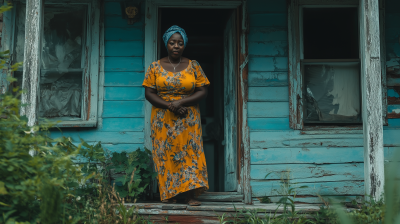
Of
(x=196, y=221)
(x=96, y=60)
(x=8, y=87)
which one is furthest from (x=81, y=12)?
(x=196, y=221)

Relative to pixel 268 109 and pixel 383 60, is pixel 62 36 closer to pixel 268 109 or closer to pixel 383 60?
pixel 268 109

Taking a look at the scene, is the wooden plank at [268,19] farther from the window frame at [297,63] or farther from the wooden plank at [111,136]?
the wooden plank at [111,136]

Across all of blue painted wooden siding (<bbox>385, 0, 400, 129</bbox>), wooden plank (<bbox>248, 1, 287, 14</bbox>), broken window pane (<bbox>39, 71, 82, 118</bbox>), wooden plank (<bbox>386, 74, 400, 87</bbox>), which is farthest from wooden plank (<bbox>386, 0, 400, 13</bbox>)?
broken window pane (<bbox>39, 71, 82, 118</bbox>)

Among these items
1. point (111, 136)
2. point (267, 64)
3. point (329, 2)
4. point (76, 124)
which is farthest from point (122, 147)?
point (329, 2)

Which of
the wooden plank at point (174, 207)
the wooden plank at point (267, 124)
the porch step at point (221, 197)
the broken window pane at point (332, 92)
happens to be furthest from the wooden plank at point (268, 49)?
the wooden plank at point (174, 207)

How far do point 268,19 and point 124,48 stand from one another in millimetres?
1811

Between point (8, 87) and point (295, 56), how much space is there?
346 centimetres

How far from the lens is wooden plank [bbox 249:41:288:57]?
4.10 meters

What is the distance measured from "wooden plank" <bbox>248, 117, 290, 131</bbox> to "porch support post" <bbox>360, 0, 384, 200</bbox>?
1.11 meters

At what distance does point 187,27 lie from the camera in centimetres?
609

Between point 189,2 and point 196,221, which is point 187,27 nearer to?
point 189,2

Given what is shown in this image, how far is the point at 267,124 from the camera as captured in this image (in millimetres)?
4035

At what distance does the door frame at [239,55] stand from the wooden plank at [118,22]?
110 mm

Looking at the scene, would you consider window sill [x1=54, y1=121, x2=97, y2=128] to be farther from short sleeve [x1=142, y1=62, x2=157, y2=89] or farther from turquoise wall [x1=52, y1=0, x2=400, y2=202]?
short sleeve [x1=142, y1=62, x2=157, y2=89]
